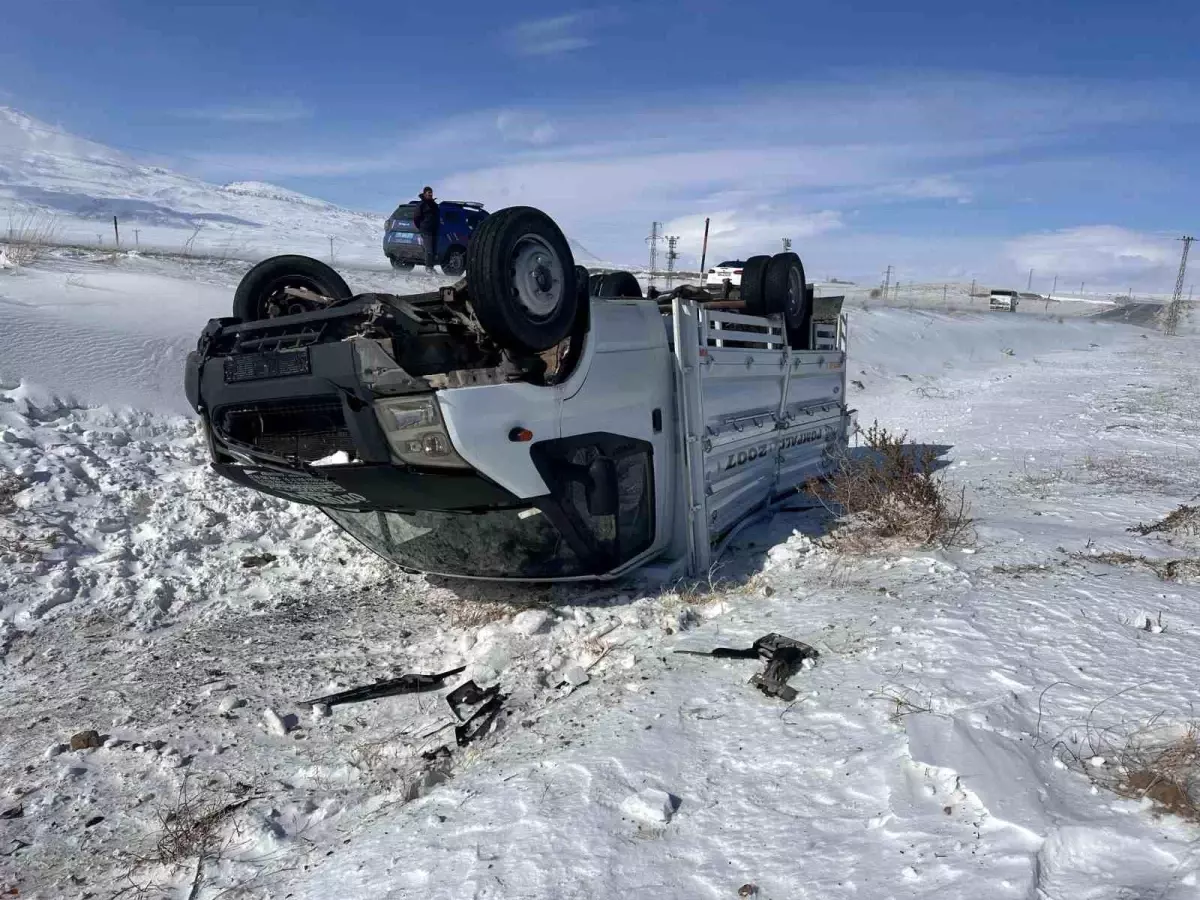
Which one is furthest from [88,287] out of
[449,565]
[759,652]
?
[759,652]

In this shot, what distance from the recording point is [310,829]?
288cm

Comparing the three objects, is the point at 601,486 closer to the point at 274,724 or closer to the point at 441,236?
the point at 274,724

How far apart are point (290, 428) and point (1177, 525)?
17.6ft

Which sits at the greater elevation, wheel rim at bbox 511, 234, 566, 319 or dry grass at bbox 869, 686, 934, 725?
wheel rim at bbox 511, 234, 566, 319

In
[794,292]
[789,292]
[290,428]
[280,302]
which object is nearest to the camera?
[290,428]

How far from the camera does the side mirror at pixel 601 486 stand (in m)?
4.27

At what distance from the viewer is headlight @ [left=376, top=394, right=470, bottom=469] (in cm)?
355

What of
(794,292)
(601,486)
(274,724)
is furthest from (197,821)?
(794,292)

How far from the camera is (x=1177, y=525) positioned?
5.11m

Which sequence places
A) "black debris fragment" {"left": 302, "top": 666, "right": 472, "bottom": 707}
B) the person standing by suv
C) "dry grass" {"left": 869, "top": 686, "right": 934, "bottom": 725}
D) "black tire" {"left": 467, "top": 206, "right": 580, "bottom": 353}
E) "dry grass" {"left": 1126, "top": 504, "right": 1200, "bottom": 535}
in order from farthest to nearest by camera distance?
the person standing by suv
"dry grass" {"left": 1126, "top": 504, "right": 1200, "bottom": 535}
"black debris fragment" {"left": 302, "top": 666, "right": 472, "bottom": 707}
"black tire" {"left": 467, "top": 206, "right": 580, "bottom": 353}
"dry grass" {"left": 869, "top": 686, "right": 934, "bottom": 725}

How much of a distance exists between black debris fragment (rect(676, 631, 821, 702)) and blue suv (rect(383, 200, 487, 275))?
14805 millimetres

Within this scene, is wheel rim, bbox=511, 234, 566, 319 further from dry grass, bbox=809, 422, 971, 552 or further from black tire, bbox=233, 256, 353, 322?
dry grass, bbox=809, 422, 971, 552

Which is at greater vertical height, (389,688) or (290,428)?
(290,428)

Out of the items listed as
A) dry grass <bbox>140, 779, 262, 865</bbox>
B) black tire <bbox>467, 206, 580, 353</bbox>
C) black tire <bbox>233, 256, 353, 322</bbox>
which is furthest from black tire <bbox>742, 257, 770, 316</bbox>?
dry grass <bbox>140, 779, 262, 865</bbox>
